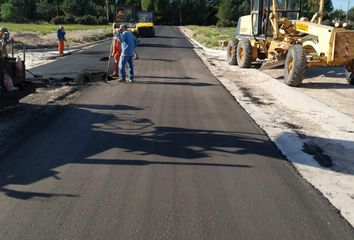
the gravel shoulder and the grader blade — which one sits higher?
the grader blade

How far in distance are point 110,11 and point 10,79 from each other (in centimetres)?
10194

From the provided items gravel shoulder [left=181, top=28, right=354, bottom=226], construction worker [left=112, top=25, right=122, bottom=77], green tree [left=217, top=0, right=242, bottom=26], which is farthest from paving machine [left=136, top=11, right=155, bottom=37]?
green tree [left=217, top=0, right=242, bottom=26]

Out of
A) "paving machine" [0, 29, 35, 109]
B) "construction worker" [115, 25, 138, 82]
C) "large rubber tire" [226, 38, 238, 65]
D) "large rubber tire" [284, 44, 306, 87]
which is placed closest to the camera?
"paving machine" [0, 29, 35, 109]

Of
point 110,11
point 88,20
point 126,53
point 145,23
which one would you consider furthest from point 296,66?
point 110,11

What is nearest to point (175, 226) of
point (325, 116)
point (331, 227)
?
point (331, 227)

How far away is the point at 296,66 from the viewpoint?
45.5 feet

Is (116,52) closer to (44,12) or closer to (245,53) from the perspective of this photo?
(245,53)

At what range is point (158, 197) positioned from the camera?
5348 millimetres

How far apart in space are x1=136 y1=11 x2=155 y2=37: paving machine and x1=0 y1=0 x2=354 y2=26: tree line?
40.7 meters

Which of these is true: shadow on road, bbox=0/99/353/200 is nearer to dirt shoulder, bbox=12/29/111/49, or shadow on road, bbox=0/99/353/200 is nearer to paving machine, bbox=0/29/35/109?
paving machine, bbox=0/29/35/109

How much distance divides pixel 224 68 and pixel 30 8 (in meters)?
95.3

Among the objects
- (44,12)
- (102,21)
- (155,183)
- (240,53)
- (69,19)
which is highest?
(44,12)

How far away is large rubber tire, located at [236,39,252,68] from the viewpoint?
18922 millimetres

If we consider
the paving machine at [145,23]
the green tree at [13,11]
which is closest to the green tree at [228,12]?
the green tree at [13,11]
